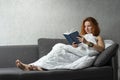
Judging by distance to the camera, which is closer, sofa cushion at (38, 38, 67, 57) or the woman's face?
the woman's face

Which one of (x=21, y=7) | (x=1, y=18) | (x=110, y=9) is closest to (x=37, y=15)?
(x=21, y=7)

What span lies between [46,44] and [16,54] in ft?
1.42

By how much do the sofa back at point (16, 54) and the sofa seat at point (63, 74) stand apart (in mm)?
674

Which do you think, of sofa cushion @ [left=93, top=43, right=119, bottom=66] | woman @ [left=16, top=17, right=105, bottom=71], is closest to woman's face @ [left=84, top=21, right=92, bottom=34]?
woman @ [left=16, top=17, right=105, bottom=71]

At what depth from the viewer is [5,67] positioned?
13.1 ft

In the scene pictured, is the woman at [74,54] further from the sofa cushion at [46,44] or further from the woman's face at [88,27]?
the sofa cushion at [46,44]

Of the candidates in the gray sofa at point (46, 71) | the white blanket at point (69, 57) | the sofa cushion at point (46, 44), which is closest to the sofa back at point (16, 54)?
the gray sofa at point (46, 71)

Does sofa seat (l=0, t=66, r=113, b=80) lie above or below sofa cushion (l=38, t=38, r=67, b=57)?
below

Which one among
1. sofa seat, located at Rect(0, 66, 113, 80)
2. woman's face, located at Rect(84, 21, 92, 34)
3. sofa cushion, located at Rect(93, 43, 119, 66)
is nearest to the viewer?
sofa seat, located at Rect(0, 66, 113, 80)

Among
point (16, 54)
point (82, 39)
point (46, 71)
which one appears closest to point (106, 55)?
point (82, 39)

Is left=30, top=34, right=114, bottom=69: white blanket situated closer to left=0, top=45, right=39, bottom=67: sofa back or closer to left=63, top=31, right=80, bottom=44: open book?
left=63, top=31, right=80, bottom=44: open book

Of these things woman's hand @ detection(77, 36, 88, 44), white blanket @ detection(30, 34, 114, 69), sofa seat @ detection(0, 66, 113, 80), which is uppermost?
woman's hand @ detection(77, 36, 88, 44)

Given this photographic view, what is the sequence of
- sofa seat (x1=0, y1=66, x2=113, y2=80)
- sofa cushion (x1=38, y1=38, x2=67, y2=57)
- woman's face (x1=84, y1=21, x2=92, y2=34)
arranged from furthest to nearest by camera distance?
sofa cushion (x1=38, y1=38, x2=67, y2=57) < woman's face (x1=84, y1=21, x2=92, y2=34) < sofa seat (x1=0, y1=66, x2=113, y2=80)

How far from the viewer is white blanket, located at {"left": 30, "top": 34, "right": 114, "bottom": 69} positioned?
3504mm
